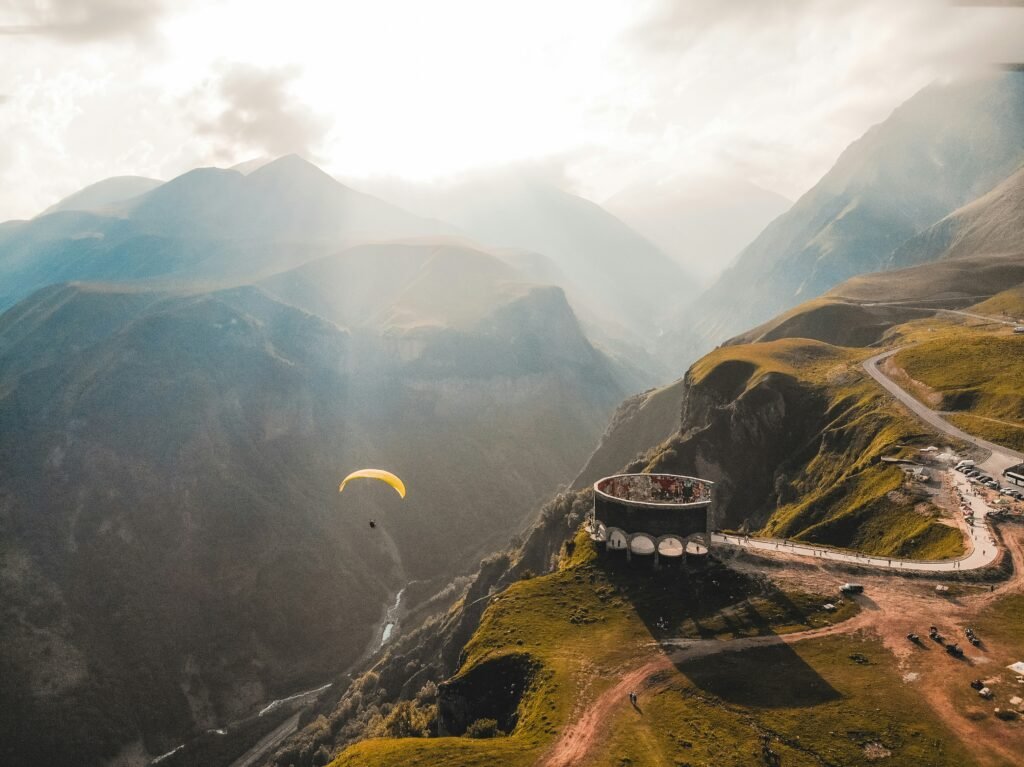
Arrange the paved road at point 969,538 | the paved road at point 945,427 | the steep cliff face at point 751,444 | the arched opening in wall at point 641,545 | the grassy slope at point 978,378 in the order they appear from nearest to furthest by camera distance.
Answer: the paved road at point 969,538 → the arched opening in wall at point 641,545 → the paved road at point 945,427 → the grassy slope at point 978,378 → the steep cliff face at point 751,444

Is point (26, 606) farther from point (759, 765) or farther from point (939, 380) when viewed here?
point (939, 380)

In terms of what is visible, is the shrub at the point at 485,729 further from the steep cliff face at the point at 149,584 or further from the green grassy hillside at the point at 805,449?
the steep cliff face at the point at 149,584

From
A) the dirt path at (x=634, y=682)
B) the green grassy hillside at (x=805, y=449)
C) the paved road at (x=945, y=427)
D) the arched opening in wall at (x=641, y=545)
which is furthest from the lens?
the paved road at (x=945, y=427)

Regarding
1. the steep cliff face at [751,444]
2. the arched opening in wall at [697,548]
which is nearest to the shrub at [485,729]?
the arched opening in wall at [697,548]

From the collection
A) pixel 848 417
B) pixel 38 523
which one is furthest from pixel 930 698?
pixel 38 523

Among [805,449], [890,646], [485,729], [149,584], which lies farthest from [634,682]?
[149,584]

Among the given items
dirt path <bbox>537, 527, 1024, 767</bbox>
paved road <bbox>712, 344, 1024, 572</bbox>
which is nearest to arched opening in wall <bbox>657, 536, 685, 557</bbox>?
paved road <bbox>712, 344, 1024, 572</bbox>

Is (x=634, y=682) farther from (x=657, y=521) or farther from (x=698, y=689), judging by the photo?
(x=657, y=521)
